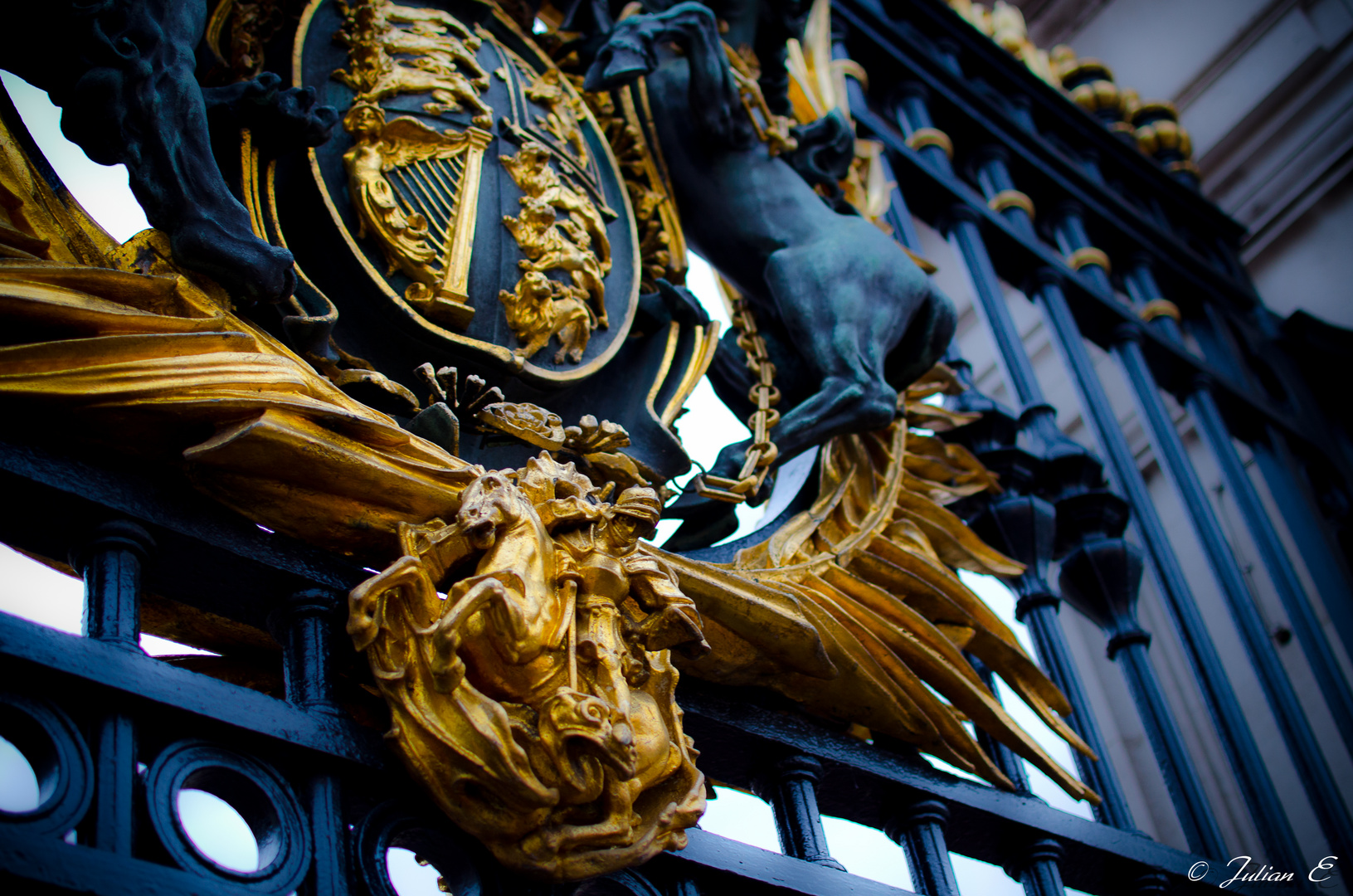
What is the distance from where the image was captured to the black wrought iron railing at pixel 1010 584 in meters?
1.72

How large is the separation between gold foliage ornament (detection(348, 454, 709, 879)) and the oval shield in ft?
1.75

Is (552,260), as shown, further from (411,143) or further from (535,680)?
(535,680)

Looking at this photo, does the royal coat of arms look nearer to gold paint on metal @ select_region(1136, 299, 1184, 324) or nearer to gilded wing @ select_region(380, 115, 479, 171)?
gilded wing @ select_region(380, 115, 479, 171)

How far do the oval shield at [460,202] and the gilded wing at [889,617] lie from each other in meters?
0.51

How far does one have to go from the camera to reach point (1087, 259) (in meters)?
5.04

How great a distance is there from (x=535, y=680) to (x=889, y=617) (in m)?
1.01

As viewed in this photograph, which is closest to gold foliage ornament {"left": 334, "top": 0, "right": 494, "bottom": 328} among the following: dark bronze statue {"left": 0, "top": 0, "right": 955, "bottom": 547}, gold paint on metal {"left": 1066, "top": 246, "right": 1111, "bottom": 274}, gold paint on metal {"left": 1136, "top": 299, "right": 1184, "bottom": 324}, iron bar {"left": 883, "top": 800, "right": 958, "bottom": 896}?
dark bronze statue {"left": 0, "top": 0, "right": 955, "bottom": 547}

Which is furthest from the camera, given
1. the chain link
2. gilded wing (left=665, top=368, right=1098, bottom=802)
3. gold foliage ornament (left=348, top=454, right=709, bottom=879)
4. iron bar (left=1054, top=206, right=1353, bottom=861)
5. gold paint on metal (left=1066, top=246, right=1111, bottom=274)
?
gold paint on metal (left=1066, top=246, right=1111, bottom=274)

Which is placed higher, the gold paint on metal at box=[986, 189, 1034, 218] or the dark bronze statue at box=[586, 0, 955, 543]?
the gold paint on metal at box=[986, 189, 1034, 218]

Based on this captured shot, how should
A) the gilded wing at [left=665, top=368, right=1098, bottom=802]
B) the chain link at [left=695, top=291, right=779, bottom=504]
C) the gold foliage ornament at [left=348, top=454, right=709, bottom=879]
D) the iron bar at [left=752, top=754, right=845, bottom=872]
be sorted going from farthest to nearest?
→ the chain link at [left=695, top=291, right=779, bottom=504] → the gilded wing at [left=665, top=368, right=1098, bottom=802] → the iron bar at [left=752, top=754, right=845, bottom=872] → the gold foliage ornament at [left=348, top=454, right=709, bottom=879]

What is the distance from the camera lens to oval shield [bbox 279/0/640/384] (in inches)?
97.0

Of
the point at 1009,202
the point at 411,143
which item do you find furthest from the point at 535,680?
the point at 1009,202

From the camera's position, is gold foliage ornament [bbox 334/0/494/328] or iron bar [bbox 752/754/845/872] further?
gold foliage ornament [bbox 334/0/494/328]

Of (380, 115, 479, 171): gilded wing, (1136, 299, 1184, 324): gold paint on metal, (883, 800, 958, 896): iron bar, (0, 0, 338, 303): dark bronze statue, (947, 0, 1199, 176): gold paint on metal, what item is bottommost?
(883, 800, 958, 896): iron bar
